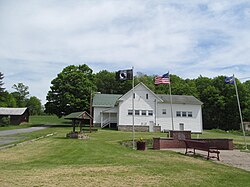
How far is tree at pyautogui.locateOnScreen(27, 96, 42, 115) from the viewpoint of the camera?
11497 centimetres

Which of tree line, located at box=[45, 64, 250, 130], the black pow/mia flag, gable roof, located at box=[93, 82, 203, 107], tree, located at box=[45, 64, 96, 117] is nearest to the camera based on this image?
the black pow/mia flag

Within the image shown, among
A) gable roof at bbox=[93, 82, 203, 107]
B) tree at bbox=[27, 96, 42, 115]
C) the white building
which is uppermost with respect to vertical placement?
tree at bbox=[27, 96, 42, 115]

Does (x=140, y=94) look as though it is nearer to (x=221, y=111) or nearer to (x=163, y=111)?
(x=163, y=111)

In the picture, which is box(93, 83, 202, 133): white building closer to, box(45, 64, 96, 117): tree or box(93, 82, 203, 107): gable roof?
box(93, 82, 203, 107): gable roof

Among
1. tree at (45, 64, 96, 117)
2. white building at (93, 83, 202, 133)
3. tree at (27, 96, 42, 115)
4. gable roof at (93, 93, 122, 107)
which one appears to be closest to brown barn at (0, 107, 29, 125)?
tree at (45, 64, 96, 117)

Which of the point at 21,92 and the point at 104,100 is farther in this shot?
the point at 21,92

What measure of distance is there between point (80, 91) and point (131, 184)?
157 feet

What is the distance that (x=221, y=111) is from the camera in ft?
218

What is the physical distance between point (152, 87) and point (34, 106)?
2505 inches

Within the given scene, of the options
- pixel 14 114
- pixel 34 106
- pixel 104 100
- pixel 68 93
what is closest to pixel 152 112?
pixel 104 100

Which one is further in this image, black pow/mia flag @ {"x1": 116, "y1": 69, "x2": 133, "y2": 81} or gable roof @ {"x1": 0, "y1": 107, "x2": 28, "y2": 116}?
gable roof @ {"x1": 0, "y1": 107, "x2": 28, "y2": 116}

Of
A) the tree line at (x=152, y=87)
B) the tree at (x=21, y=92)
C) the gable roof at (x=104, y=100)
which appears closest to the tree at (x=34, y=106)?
the tree at (x=21, y=92)

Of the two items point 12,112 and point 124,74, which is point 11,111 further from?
point 124,74

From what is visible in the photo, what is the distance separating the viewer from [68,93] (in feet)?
174
